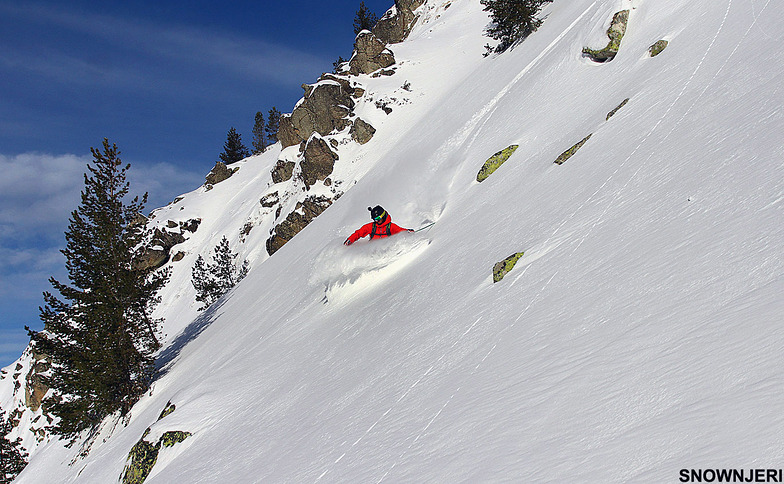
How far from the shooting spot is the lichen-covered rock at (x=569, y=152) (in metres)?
9.66

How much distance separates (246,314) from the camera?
1628cm

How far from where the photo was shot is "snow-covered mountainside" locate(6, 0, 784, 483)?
8.66ft

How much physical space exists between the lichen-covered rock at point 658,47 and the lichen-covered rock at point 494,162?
4.25 meters

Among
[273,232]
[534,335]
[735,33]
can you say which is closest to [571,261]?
[534,335]

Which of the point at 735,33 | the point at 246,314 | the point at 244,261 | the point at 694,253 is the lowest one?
the point at 694,253

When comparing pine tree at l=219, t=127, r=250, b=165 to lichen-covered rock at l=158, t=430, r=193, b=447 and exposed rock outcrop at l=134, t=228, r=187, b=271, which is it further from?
lichen-covered rock at l=158, t=430, r=193, b=447

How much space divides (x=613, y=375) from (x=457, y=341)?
2516 millimetres

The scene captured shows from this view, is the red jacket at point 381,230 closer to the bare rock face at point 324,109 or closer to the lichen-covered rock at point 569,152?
the lichen-covered rock at point 569,152

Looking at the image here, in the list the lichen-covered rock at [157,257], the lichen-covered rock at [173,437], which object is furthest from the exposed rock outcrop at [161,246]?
the lichen-covered rock at [173,437]

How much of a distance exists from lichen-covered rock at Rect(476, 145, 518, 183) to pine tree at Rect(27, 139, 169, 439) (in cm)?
1367

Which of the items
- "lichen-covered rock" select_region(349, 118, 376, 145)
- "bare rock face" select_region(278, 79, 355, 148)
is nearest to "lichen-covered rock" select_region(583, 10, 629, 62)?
"lichen-covered rock" select_region(349, 118, 376, 145)

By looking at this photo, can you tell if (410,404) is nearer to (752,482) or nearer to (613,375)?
(613,375)

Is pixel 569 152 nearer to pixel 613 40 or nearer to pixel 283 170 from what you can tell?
pixel 613 40

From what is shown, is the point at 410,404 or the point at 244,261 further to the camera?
the point at 244,261
